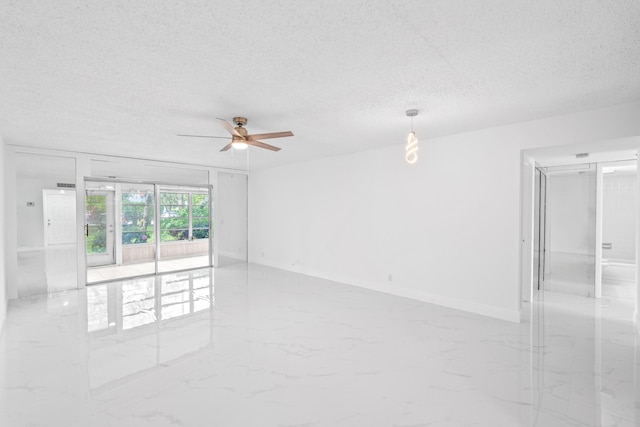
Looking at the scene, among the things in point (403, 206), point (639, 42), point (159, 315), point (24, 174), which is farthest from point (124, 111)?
point (639, 42)

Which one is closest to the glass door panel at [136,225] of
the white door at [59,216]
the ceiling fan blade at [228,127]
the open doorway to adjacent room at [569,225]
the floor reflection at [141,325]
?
the white door at [59,216]

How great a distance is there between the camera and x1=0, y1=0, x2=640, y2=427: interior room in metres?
2.03

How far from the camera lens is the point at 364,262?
5.78 meters

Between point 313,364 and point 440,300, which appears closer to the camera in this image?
point 313,364

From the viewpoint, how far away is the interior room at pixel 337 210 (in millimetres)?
2029

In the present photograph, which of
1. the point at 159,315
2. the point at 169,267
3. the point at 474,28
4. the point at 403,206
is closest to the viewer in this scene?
the point at 474,28

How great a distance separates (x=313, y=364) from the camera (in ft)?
9.51

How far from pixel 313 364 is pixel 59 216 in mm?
6652

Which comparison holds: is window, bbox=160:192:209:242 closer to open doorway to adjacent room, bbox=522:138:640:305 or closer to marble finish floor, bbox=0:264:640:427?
marble finish floor, bbox=0:264:640:427

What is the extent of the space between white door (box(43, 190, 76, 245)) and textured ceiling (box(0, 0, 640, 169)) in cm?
222

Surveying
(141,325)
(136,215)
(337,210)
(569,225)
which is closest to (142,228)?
(136,215)

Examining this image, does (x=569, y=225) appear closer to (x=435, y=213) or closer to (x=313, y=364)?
(x=435, y=213)

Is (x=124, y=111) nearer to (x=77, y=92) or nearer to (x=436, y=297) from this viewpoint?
(x=77, y=92)

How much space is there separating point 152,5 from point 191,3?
0.21 meters
